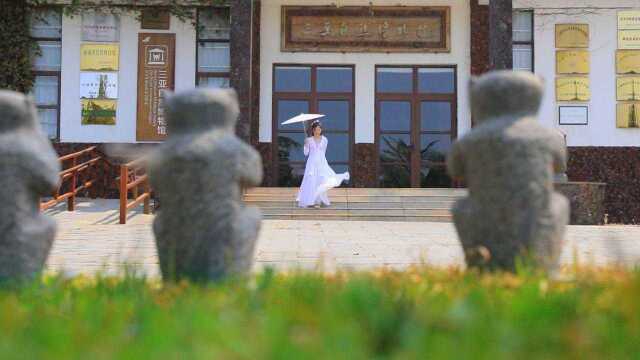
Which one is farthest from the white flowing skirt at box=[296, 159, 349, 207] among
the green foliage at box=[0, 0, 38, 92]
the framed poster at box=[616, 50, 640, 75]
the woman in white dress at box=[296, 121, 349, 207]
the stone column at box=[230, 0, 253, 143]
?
the framed poster at box=[616, 50, 640, 75]

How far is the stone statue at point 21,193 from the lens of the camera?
352 centimetres

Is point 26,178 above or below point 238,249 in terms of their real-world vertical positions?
above

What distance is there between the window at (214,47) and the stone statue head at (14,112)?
1219 cm

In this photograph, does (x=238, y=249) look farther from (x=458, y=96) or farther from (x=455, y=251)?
(x=458, y=96)

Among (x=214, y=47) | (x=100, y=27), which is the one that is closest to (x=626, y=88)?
(x=214, y=47)

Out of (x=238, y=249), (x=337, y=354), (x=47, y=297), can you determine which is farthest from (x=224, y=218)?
(x=337, y=354)

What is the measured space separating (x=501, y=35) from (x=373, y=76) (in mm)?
3121

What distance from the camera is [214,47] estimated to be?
15.9 m

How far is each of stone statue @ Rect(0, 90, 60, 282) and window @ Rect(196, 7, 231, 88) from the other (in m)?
12.3

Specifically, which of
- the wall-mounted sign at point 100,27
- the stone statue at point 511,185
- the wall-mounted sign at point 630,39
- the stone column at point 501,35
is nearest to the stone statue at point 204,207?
the stone statue at point 511,185

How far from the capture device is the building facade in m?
15.5

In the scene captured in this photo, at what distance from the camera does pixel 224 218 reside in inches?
137

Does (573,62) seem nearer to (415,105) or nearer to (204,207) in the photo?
(415,105)

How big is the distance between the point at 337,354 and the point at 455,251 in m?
5.28
